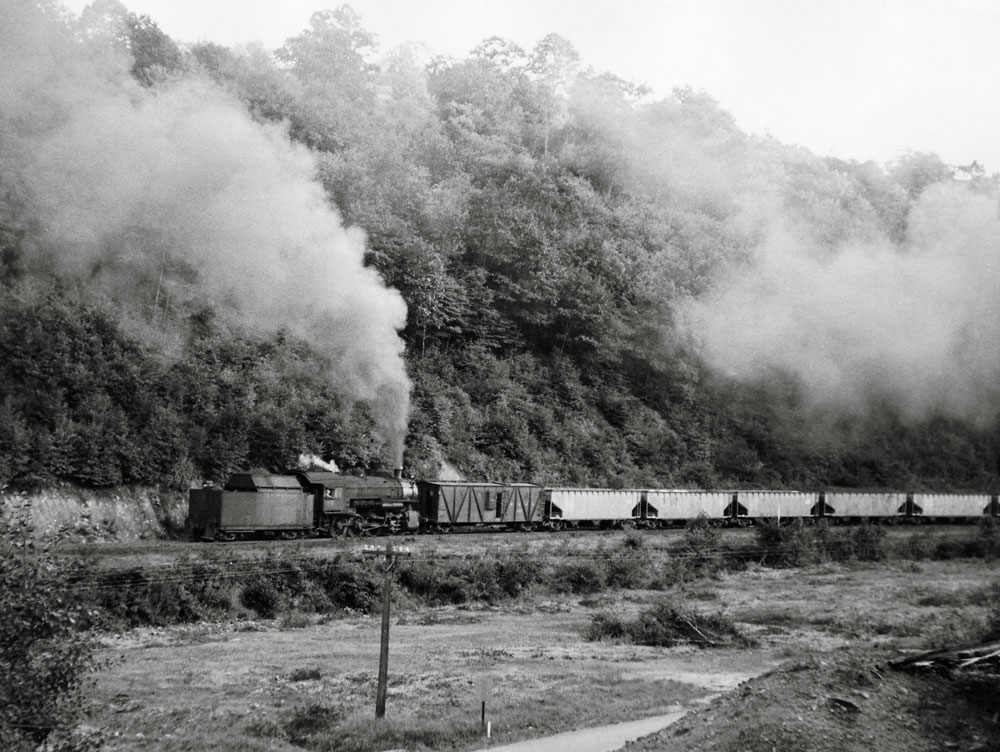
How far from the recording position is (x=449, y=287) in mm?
42031

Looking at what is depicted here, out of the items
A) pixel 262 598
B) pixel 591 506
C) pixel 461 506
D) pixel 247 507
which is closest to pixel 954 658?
pixel 262 598

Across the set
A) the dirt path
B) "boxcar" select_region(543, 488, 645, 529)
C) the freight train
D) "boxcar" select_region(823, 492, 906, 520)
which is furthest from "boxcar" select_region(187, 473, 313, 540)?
"boxcar" select_region(823, 492, 906, 520)

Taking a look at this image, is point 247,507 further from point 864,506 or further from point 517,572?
point 864,506

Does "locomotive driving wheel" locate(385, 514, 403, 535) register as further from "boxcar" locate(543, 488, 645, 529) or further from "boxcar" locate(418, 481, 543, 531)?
"boxcar" locate(543, 488, 645, 529)

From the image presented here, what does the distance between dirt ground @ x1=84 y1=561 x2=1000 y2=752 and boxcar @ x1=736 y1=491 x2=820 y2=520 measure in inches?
467

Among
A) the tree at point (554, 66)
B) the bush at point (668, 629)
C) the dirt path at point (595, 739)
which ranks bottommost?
the bush at point (668, 629)

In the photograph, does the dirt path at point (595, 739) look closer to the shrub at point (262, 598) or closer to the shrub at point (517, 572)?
the shrub at point (262, 598)

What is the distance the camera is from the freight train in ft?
78.7

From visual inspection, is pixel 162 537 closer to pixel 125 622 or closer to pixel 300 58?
pixel 125 622

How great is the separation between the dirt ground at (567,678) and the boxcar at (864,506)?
14.7 m

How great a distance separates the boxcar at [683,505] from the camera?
36.6 m

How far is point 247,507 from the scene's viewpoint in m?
23.8

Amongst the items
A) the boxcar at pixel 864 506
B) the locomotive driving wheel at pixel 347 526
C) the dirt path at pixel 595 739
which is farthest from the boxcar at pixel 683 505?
the dirt path at pixel 595 739

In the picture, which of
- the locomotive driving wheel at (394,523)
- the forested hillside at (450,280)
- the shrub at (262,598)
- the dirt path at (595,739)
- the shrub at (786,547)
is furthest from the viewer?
the shrub at (786,547)
